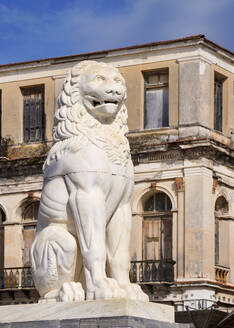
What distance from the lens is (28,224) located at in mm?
36594

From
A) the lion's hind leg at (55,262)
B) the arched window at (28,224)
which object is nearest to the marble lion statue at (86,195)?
the lion's hind leg at (55,262)

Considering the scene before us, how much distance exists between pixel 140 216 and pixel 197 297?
3279 millimetres

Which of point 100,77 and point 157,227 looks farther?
point 157,227

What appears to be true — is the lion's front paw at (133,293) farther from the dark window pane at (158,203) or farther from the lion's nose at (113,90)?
the dark window pane at (158,203)

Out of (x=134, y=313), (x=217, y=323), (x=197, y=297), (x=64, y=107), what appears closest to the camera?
(x=134, y=313)

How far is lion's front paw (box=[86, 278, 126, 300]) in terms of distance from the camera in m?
11.3

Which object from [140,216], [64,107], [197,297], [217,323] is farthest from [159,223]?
[64,107]

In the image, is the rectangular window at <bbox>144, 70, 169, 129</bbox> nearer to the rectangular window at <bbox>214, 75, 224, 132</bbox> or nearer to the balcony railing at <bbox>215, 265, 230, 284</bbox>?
the rectangular window at <bbox>214, 75, 224, 132</bbox>

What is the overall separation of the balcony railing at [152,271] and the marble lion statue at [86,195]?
21.8m

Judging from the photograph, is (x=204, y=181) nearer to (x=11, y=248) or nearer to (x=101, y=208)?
(x=11, y=248)

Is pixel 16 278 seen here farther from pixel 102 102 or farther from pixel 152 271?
pixel 102 102

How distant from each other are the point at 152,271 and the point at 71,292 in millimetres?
22866

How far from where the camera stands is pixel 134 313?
11078 mm

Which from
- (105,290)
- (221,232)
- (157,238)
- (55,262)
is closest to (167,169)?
(157,238)
